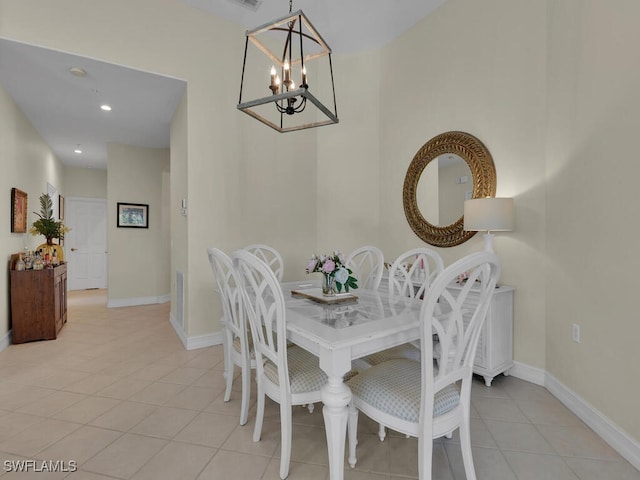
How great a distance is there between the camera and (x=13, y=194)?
3561 mm

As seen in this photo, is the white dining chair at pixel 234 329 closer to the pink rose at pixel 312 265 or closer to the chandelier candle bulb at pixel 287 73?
the pink rose at pixel 312 265

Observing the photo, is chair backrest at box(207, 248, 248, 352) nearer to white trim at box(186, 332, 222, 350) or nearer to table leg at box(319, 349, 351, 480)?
table leg at box(319, 349, 351, 480)

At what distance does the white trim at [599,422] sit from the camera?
161cm

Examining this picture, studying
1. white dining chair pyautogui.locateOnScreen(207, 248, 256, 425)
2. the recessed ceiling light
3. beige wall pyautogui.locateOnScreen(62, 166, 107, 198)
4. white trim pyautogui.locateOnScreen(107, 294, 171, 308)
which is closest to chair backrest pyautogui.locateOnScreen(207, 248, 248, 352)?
white dining chair pyautogui.locateOnScreen(207, 248, 256, 425)

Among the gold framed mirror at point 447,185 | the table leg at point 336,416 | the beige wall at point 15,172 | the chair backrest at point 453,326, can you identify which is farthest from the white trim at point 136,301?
the chair backrest at point 453,326

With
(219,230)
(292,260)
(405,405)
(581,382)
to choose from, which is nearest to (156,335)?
(219,230)

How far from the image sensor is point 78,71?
10.0 feet

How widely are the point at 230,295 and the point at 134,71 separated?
99.1 inches

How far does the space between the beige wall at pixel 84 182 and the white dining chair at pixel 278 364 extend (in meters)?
7.40

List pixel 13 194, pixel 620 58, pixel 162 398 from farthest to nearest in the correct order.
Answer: pixel 13 194 < pixel 162 398 < pixel 620 58

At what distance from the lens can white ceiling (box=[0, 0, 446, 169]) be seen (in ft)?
9.78

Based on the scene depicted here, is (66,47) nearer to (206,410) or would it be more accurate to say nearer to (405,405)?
(206,410)

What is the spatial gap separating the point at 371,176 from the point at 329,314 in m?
2.65
